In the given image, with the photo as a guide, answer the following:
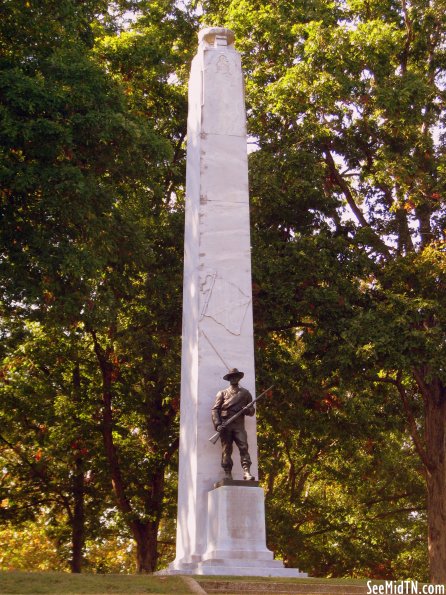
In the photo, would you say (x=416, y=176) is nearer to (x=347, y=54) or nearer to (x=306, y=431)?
(x=347, y=54)

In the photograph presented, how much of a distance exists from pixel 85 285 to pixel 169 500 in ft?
27.3

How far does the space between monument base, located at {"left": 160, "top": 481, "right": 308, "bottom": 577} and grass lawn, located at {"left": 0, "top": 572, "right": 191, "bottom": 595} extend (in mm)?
1278

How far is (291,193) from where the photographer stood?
21.0 m

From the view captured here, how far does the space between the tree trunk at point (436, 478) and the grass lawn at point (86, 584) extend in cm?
948

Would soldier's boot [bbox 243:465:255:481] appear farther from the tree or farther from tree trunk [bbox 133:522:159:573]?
tree trunk [bbox 133:522:159:573]

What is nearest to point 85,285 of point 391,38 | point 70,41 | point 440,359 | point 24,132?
point 24,132

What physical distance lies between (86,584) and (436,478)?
11.4 metres

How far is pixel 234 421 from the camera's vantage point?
45.0 ft

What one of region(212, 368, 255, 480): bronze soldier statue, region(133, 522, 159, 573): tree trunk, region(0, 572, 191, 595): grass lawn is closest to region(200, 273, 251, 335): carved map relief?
region(212, 368, 255, 480): bronze soldier statue

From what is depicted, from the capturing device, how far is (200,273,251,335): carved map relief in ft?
49.5

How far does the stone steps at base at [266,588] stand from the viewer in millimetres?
10445

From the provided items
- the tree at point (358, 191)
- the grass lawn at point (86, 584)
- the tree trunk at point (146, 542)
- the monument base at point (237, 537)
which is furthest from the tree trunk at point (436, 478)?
the grass lawn at point (86, 584)

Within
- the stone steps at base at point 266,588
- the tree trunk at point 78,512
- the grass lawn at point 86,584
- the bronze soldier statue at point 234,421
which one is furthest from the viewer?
the tree trunk at point 78,512

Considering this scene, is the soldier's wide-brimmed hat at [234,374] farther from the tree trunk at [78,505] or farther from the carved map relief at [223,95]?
the tree trunk at [78,505]
